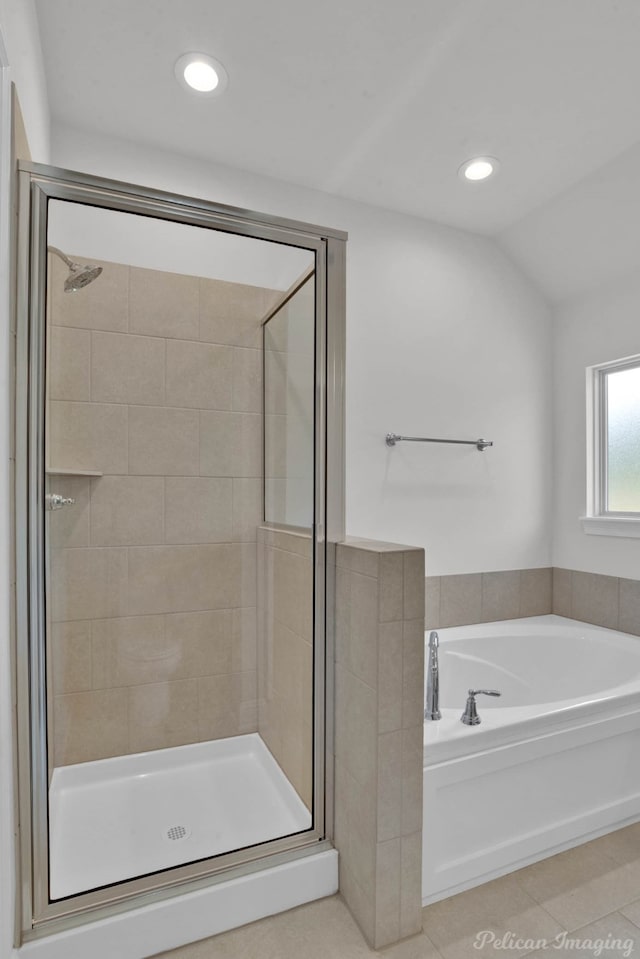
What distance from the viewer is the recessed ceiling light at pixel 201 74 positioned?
175 cm

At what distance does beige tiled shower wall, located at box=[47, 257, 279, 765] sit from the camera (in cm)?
170

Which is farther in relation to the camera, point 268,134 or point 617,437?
point 617,437

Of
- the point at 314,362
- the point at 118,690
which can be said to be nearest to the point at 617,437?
the point at 314,362

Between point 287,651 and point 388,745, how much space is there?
52 cm

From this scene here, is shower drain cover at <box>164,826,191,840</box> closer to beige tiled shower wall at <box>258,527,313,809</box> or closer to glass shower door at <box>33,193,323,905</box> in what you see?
glass shower door at <box>33,193,323,905</box>

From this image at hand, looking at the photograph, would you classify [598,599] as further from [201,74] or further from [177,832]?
[201,74]

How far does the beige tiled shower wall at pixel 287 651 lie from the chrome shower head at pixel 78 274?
98 cm

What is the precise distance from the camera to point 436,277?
8.84 feet

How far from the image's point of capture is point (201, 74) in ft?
5.92

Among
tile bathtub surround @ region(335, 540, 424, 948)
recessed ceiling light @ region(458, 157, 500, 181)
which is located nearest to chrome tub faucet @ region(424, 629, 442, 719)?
tile bathtub surround @ region(335, 540, 424, 948)

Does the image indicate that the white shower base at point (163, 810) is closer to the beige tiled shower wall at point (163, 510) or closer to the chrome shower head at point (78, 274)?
the beige tiled shower wall at point (163, 510)

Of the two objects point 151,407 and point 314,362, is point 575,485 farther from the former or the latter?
point 151,407

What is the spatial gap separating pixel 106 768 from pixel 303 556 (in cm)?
94

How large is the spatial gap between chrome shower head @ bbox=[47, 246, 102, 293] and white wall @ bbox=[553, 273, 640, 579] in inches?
94.5
